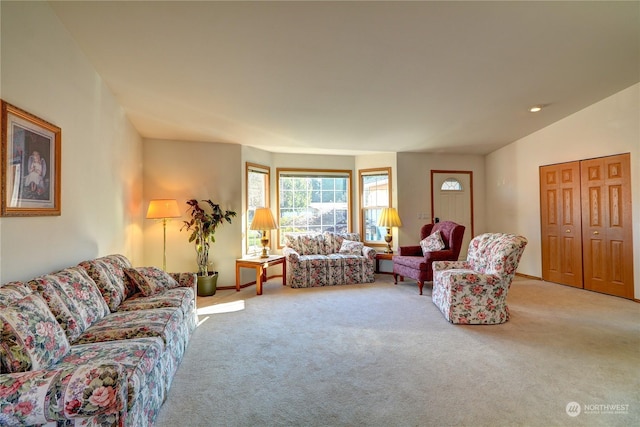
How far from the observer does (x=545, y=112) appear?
448 centimetres

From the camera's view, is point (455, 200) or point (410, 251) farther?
point (455, 200)

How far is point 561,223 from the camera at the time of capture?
4.87 metres

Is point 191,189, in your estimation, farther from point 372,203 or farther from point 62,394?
point 62,394

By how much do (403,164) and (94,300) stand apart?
5149mm

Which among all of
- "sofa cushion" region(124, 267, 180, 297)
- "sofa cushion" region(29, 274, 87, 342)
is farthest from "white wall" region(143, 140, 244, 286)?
"sofa cushion" region(29, 274, 87, 342)

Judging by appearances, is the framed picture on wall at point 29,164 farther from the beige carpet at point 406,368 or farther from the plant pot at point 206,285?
the plant pot at point 206,285

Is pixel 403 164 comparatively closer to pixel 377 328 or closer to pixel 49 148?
pixel 377 328

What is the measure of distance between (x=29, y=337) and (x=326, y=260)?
3911 mm

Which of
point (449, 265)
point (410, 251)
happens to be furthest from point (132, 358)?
point (410, 251)

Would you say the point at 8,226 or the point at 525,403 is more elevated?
the point at 8,226

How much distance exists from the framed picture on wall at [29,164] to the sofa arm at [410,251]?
14.7 ft

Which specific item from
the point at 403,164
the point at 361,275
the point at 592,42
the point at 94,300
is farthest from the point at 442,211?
the point at 94,300

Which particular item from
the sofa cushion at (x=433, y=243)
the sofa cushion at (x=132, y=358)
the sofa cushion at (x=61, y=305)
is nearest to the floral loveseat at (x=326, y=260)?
the sofa cushion at (x=433, y=243)

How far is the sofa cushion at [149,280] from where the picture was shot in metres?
2.85
